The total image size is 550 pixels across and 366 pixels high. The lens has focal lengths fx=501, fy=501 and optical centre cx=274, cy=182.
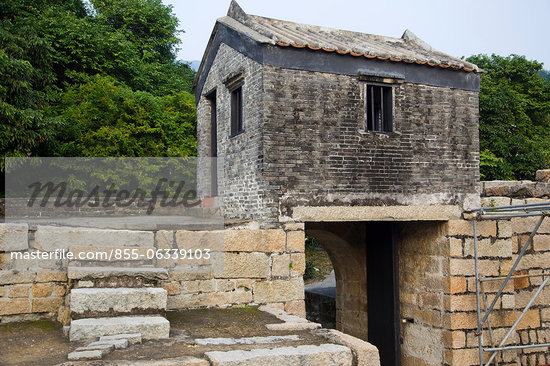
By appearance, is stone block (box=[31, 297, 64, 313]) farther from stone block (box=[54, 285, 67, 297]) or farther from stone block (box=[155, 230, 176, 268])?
stone block (box=[155, 230, 176, 268])

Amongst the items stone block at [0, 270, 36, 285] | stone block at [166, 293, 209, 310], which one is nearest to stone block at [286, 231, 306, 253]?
stone block at [166, 293, 209, 310]

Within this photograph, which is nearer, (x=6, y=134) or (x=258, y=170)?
(x=258, y=170)

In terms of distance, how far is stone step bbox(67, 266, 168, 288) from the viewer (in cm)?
547

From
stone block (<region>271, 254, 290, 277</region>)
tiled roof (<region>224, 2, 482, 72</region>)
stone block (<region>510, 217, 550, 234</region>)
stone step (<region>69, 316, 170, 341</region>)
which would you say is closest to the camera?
stone step (<region>69, 316, 170, 341</region>)

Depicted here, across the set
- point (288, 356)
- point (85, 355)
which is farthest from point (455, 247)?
point (85, 355)

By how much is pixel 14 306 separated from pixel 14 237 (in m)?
0.81

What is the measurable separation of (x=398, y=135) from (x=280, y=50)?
2582 mm

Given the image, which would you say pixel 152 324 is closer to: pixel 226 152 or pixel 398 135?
pixel 226 152

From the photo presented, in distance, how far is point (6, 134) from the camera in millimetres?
12867

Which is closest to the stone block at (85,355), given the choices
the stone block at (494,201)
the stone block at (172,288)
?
the stone block at (172,288)

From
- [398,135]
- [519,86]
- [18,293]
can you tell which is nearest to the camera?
[18,293]

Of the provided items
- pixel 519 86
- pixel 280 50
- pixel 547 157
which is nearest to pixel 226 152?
pixel 280 50

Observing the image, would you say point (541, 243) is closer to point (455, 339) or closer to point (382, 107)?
point (455, 339)

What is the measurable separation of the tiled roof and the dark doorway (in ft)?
11.1
